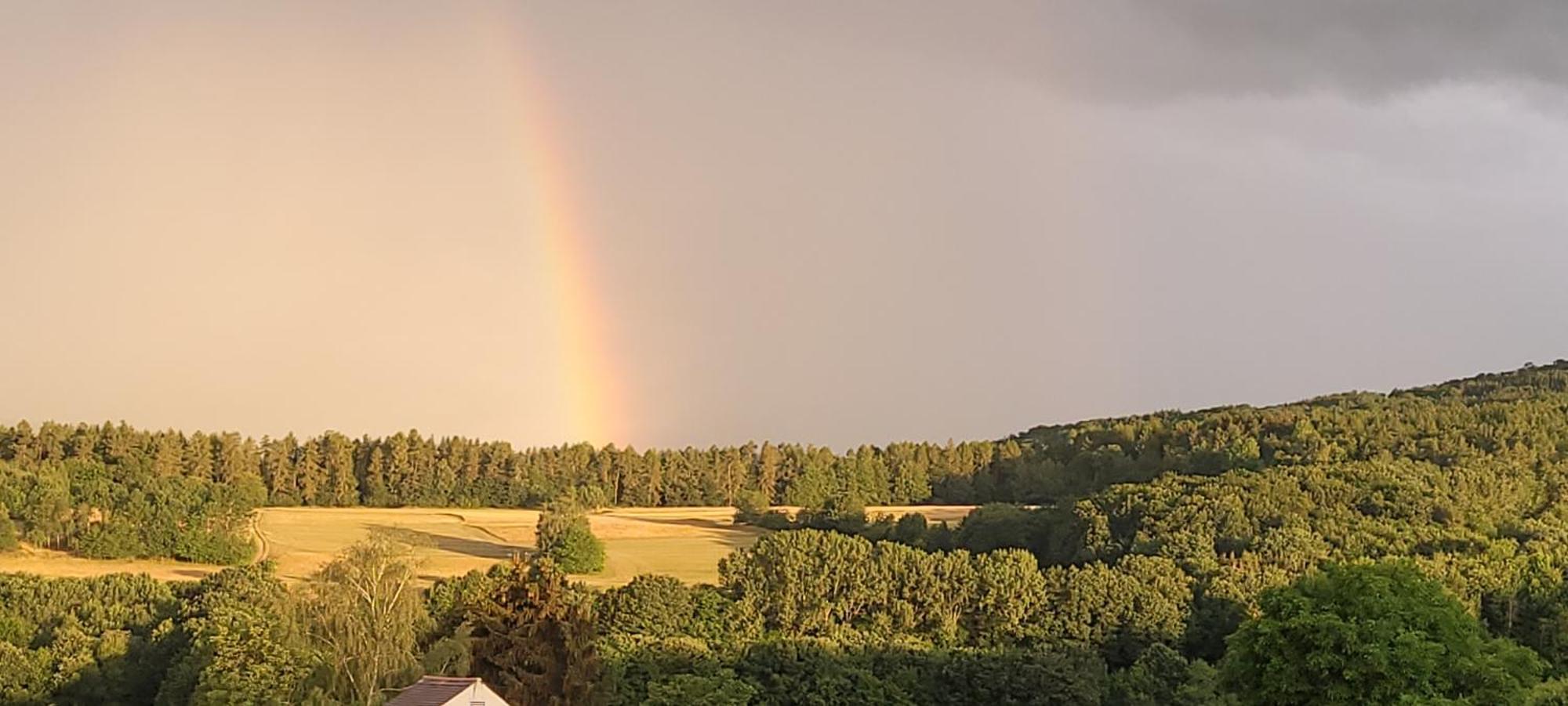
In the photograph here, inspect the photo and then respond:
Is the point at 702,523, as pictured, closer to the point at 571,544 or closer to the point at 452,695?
the point at 571,544

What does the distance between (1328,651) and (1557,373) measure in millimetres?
104800

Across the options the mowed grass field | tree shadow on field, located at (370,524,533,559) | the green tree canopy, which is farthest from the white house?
tree shadow on field, located at (370,524,533,559)

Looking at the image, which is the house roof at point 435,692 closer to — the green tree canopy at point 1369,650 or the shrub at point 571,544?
the green tree canopy at point 1369,650

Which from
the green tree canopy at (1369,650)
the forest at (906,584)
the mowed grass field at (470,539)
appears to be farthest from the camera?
the mowed grass field at (470,539)

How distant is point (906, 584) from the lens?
248 feet

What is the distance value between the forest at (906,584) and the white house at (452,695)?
33.7 feet

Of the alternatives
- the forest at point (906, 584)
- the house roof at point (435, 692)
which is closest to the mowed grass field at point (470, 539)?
the forest at point (906, 584)

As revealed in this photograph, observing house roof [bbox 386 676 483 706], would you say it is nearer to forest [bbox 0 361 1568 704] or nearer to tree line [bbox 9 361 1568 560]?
forest [bbox 0 361 1568 704]

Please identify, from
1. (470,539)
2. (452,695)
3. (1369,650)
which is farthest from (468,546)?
(1369,650)

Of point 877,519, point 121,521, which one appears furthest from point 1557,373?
point 121,521

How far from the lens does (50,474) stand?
103 meters

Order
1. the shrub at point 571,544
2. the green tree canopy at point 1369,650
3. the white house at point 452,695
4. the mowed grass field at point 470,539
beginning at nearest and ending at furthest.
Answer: the green tree canopy at point 1369,650
the white house at point 452,695
the mowed grass field at point 470,539
the shrub at point 571,544

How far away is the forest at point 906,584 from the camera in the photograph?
53.6 m

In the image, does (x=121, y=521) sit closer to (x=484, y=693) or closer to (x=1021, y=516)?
(x=1021, y=516)
